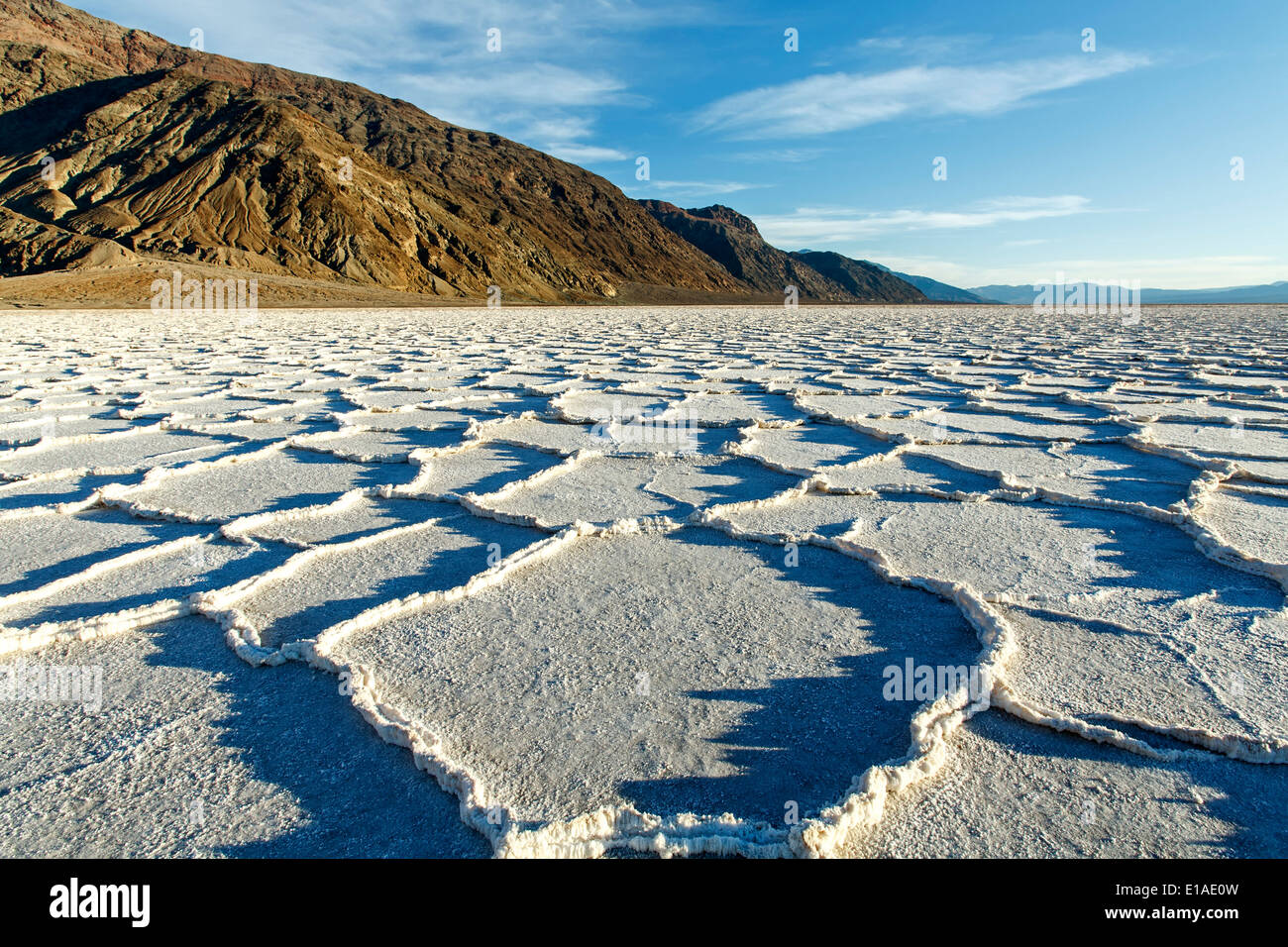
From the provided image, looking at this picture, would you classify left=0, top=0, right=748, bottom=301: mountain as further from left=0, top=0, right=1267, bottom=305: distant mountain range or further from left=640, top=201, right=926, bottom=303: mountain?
left=640, top=201, right=926, bottom=303: mountain

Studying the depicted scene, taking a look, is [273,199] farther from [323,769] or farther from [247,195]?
[323,769]

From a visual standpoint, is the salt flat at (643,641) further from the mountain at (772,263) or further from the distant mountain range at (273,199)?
the mountain at (772,263)

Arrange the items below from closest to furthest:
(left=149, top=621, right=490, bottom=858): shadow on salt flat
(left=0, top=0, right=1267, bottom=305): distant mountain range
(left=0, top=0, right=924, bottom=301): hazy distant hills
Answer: (left=149, top=621, right=490, bottom=858): shadow on salt flat < (left=0, top=0, right=1267, bottom=305): distant mountain range < (left=0, top=0, right=924, bottom=301): hazy distant hills

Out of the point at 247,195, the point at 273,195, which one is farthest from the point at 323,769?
the point at 273,195

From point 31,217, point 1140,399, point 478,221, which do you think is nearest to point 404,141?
point 478,221

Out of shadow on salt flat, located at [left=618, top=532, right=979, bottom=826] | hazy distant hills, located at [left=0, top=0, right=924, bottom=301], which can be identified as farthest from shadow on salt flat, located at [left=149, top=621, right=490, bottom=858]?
hazy distant hills, located at [left=0, top=0, right=924, bottom=301]
